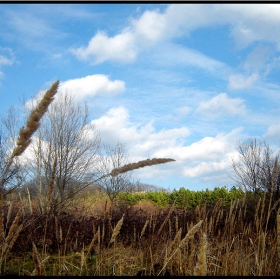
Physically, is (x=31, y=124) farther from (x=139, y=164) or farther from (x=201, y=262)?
(x=201, y=262)

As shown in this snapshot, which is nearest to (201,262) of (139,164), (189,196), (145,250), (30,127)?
(139,164)

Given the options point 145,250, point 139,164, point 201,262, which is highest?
point 139,164

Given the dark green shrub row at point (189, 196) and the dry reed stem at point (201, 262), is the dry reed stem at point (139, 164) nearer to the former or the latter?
the dry reed stem at point (201, 262)

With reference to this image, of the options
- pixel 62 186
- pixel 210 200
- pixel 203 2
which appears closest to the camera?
pixel 203 2

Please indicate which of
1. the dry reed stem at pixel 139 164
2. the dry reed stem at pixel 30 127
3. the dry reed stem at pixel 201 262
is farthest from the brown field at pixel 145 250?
the dry reed stem at pixel 201 262

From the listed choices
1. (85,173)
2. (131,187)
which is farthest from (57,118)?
(131,187)

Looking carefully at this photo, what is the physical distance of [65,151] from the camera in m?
16.2

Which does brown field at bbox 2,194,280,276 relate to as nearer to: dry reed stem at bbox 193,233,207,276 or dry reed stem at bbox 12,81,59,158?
dry reed stem at bbox 12,81,59,158

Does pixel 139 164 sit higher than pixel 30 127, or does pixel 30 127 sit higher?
pixel 30 127

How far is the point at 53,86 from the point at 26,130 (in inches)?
11.5

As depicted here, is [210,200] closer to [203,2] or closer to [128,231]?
[128,231]

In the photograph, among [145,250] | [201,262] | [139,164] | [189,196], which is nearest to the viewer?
[201,262]

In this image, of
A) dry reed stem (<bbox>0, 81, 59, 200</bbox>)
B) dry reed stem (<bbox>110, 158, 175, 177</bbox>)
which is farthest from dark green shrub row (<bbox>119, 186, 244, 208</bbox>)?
dry reed stem (<bbox>0, 81, 59, 200</bbox>)

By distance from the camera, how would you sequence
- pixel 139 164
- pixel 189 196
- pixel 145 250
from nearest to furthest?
1. pixel 139 164
2. pixel 145 250
3. pixel 189 196
